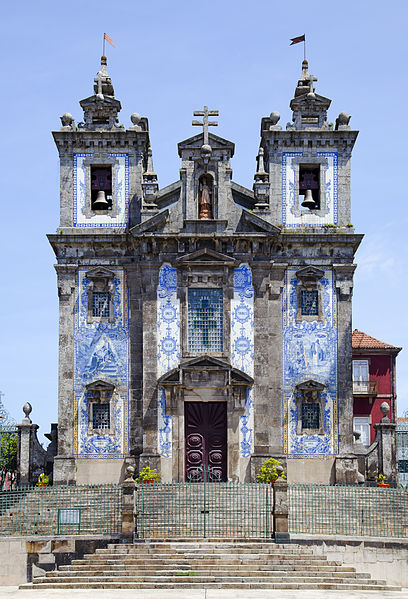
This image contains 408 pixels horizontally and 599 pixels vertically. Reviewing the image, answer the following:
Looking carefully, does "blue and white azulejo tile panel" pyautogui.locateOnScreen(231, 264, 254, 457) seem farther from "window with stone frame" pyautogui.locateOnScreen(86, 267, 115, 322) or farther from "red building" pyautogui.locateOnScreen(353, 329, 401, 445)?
"red building" pyautogui.locateOnScreen(353, 329, 401, 445)

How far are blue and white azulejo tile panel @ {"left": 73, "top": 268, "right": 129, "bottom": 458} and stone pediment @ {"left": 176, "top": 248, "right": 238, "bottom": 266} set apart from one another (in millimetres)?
2258

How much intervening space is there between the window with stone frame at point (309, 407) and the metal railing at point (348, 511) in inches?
159

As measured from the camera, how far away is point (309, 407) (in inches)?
1400

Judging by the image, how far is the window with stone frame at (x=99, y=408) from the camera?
35.3 m

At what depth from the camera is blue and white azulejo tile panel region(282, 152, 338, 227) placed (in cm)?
3666

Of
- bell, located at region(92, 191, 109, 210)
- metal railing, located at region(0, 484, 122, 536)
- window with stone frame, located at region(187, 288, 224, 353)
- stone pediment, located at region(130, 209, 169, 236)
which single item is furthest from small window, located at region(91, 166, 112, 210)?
metal railing, located at region(0, 484, 122, 536)

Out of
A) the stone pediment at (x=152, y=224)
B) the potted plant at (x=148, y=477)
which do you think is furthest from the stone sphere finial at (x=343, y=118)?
the potted plant at (x=148, y=477)

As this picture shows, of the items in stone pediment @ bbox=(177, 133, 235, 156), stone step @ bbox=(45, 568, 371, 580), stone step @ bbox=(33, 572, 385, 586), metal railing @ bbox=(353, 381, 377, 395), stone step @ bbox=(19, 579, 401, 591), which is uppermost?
stone pediment @ bbox=(177, 133, 235, 156)

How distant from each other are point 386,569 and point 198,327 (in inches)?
431

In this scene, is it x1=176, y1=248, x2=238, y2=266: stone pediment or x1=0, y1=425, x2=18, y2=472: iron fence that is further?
x1=0, y1=425, x2=18, y2=472: iron fence

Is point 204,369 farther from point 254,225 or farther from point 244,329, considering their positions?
point 254,225

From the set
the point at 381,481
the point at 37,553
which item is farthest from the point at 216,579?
the point at 381,481

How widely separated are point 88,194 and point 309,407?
10.5 m

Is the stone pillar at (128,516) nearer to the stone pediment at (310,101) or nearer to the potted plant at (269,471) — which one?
the potted plant at (269,471)
